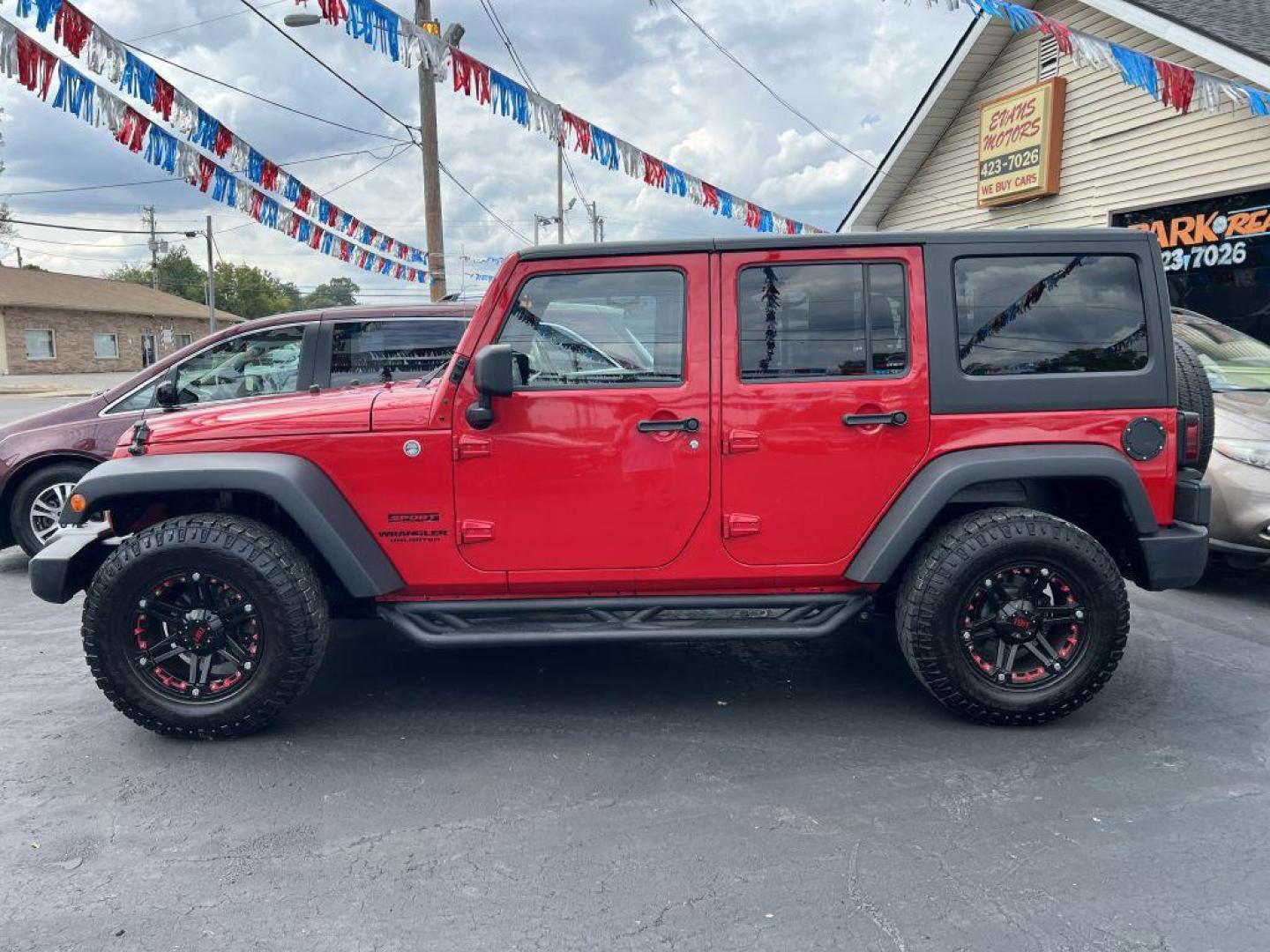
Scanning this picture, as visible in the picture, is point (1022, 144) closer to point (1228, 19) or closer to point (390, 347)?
point (1228, 19)

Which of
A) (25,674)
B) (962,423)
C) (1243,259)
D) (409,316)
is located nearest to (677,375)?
(962,423)

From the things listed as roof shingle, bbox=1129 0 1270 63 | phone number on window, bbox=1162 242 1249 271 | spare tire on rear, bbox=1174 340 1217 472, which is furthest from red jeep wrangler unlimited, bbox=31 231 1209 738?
roof shingle, bbox=1129 0 1270 63

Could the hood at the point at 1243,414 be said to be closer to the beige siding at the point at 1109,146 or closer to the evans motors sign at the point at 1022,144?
the beige siding at the point at 1109,146

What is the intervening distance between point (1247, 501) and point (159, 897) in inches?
205

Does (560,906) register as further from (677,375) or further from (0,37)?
(0,37)

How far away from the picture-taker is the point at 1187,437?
3.62 m

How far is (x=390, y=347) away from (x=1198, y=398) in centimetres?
455

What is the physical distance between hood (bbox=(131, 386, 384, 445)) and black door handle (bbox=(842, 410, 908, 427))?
1846 millimetres

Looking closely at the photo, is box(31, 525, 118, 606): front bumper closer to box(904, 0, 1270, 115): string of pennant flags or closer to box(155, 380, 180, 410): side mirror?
box(155, 380, 180, 410): side mirror

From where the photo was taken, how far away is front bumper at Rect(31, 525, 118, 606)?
3.51m

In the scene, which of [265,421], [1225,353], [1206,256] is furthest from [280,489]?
[1206,256]

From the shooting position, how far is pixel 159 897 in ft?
8.46

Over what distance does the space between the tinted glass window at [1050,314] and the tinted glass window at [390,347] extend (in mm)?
3433

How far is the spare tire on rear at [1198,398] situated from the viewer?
12.5 ft
